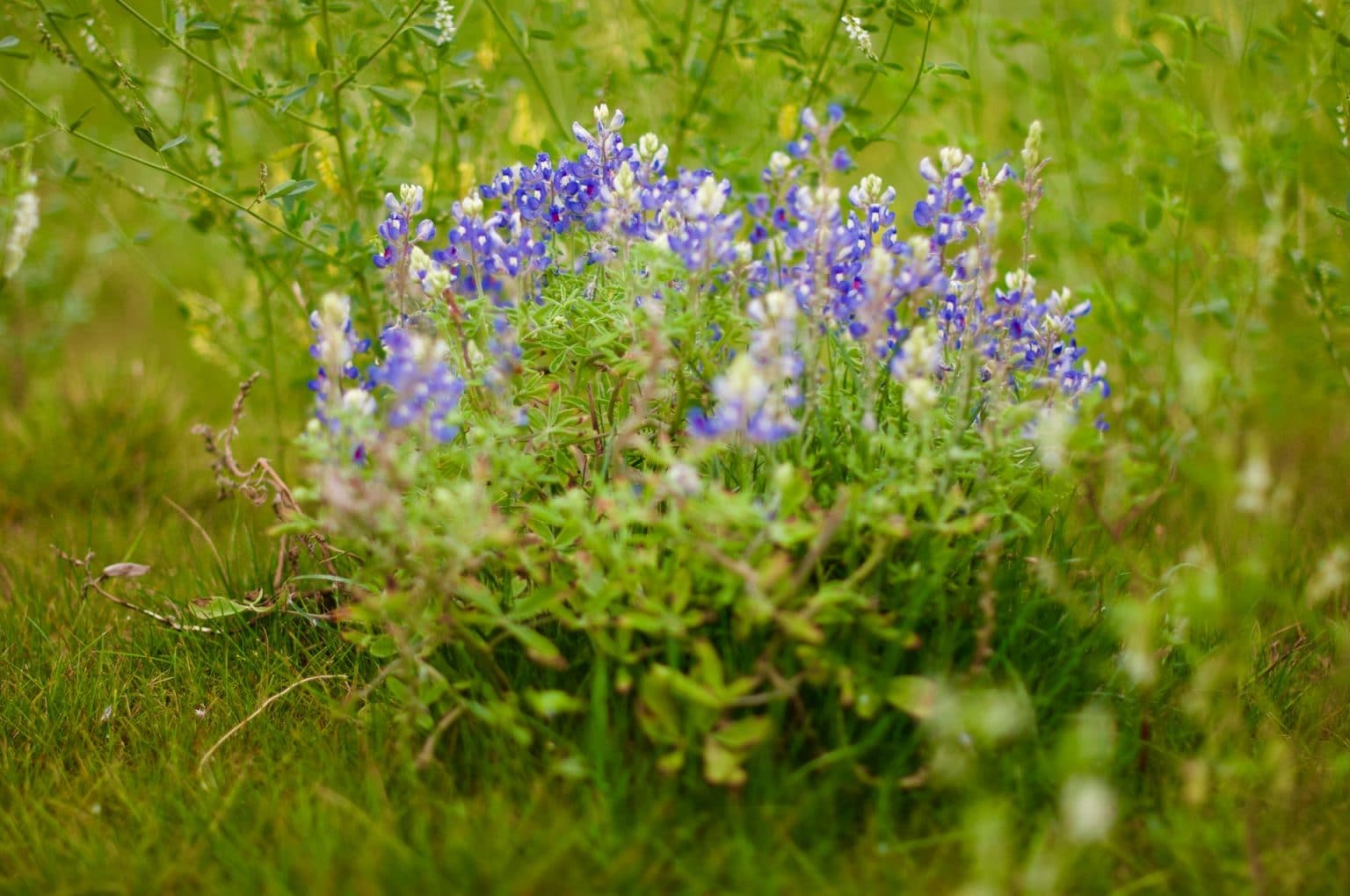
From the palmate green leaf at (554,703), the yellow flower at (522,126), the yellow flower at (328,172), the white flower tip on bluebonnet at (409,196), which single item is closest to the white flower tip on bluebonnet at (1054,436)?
the palmate green leaf at (554,703)

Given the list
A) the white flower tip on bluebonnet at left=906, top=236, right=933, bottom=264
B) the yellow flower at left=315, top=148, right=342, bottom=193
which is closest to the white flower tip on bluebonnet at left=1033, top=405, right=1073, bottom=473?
the white flower tip on bluebonnet at left=906, top=236, right=933, bottom=264

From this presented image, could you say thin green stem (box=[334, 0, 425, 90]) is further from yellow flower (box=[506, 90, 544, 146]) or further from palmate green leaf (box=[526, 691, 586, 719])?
palmate green leaf (box=[526, 691, 586, 719])

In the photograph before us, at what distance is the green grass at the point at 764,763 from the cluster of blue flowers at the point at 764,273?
0.42 m

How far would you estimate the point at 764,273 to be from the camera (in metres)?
2.65

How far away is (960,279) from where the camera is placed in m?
2.88

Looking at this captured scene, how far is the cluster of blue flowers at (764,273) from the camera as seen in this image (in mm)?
2141

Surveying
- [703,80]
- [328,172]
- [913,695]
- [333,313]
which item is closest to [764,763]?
[913,695]

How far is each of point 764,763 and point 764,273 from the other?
1.13 meters

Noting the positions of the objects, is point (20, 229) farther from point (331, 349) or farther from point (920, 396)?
point (920, 396)

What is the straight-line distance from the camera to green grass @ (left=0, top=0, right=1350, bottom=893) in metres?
1.98

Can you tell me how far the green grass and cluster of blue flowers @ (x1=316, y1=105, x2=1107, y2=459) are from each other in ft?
1.38

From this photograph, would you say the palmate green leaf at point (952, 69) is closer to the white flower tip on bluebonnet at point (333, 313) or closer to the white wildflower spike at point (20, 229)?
the white flower tip on bluebonnet at point (333, 313)

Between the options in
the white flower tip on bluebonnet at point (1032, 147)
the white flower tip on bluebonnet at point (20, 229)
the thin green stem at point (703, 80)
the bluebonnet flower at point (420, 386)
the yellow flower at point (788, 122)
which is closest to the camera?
the bluebonnet flower at point (420, 386)

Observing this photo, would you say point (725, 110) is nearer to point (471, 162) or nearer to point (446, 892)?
point (471, 162)
